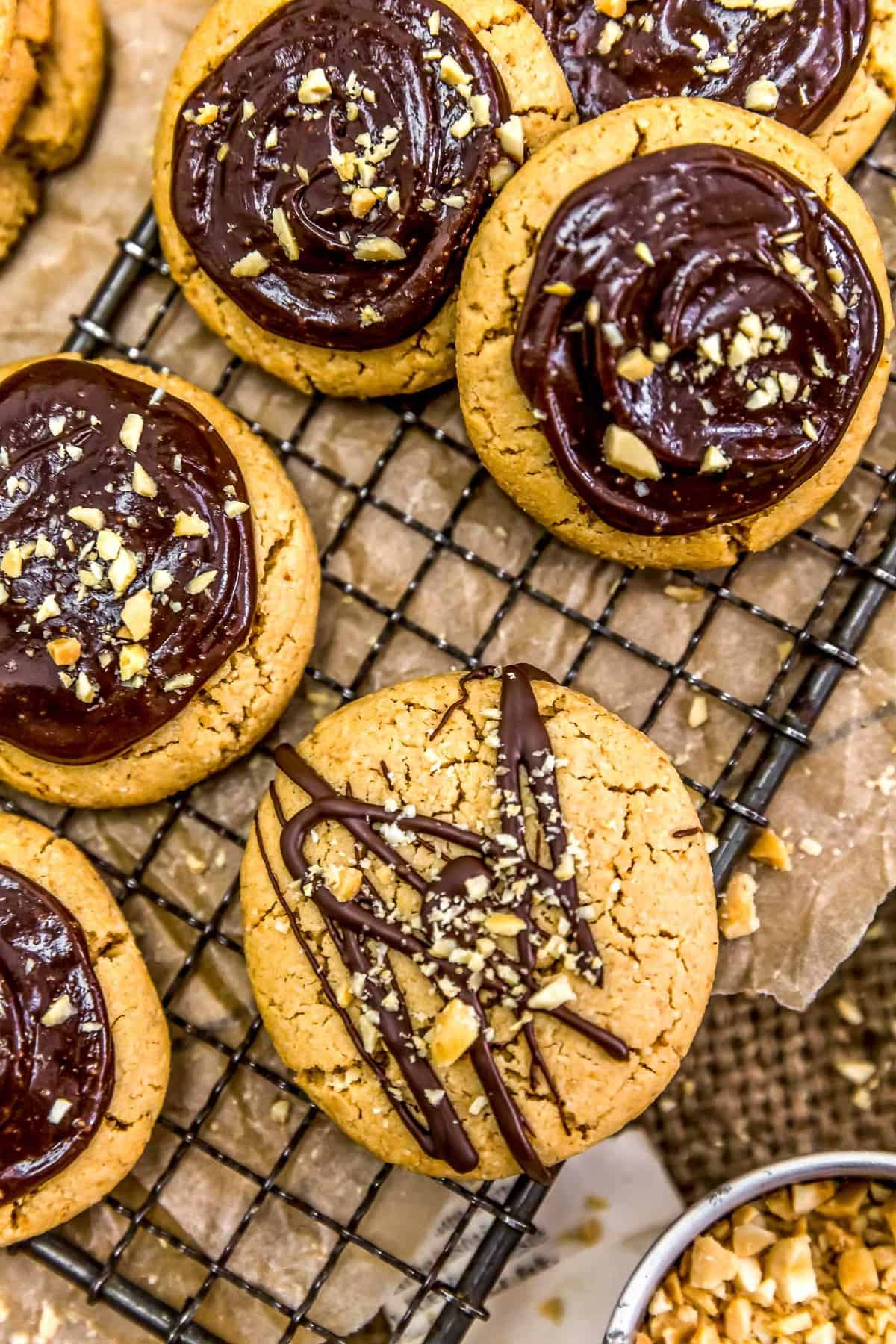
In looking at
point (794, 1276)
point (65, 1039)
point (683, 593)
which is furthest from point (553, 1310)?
point (683, 593)

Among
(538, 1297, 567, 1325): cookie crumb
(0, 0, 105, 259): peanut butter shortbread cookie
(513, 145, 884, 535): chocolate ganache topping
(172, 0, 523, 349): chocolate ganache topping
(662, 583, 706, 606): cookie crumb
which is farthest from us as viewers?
(538, 1297, 567, 1325): cookie crumb

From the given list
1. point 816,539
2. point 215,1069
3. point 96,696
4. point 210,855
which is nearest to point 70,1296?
point 215,1069

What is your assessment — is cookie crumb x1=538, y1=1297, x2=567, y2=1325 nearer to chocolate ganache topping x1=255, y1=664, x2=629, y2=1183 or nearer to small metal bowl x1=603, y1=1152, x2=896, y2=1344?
small metal bowl x1=603, y1=1152, x2=896, y2=1344

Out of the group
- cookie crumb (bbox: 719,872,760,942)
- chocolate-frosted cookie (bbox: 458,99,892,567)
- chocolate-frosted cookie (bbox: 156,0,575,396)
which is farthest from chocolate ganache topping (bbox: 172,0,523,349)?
cookie crumb (bbox: 719,872,760,942)

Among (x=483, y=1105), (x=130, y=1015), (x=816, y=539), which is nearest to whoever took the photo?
(x=483, y=1105)

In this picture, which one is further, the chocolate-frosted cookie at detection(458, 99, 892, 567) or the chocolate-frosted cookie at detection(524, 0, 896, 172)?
the chocolate-frosted cookie at detection(524, 0, 896, 172)

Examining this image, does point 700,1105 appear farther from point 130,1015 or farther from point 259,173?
point 259,173

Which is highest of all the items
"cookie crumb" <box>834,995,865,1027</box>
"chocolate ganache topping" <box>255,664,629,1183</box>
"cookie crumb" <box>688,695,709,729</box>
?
"cookie crumb" <box>688,695,709,729</box>
